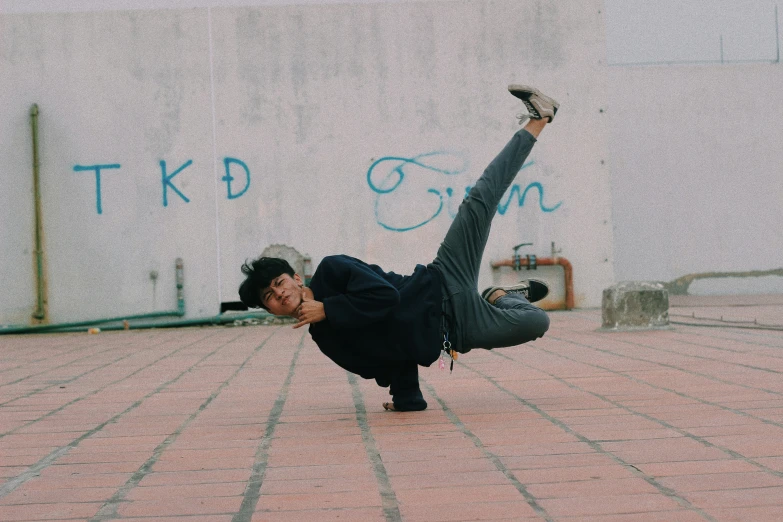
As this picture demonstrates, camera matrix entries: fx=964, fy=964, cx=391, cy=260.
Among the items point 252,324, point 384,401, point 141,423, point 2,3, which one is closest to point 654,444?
point 384,401

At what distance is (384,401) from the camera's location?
4.62 meters

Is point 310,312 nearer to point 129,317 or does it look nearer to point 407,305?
point 407,305

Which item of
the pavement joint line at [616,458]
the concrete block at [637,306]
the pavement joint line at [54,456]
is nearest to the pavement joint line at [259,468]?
the pavement joint line at [54,456]

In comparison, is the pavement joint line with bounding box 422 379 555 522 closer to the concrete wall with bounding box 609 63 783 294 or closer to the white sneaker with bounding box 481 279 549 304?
the white sneaker with bounding box 481 279 549 304

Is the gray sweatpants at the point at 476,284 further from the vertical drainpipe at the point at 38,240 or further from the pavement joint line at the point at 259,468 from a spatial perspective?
the vertical drainpipe at the point at 38,240

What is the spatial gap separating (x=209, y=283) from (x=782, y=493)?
9072 millimetres

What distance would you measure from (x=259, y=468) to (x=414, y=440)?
64 cm

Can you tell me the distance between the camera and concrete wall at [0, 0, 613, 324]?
10992 millimetres

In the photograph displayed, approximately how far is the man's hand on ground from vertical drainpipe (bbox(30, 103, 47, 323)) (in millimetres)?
7823

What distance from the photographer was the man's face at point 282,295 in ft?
12.8

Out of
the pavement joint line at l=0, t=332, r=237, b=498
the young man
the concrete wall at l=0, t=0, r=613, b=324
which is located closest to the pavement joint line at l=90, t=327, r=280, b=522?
the pavement joint line at l=0, t=332, r=237, b=498

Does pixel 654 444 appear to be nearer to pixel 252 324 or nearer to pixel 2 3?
pixel 252 324

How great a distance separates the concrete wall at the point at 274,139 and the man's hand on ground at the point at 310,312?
7119 mm

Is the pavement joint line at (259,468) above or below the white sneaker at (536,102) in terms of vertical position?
below
